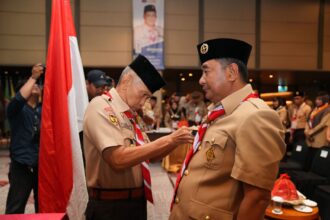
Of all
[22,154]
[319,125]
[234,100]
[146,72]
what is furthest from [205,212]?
[319,125]

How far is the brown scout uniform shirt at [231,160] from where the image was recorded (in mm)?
1148

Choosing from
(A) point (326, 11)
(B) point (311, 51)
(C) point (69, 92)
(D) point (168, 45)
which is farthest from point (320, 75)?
(C) point (69, 92)

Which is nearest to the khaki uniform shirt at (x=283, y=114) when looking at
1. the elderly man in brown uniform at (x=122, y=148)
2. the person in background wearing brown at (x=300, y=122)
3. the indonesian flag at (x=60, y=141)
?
the person in background wearing brown at (x=300, y=122)

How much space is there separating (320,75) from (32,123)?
10150 mm

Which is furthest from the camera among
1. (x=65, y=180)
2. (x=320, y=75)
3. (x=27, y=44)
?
(x=320, y=75)

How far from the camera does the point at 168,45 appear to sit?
363 inches

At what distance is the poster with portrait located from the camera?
8703 millimetres

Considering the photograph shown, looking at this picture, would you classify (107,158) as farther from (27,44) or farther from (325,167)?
(27,44)

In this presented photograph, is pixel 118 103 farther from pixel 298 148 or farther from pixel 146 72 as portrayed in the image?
pixel 298 148

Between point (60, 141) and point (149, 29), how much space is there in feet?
22.8

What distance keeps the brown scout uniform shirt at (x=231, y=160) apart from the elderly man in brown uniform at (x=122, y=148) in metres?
0.18

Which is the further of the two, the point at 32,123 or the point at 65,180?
the point at 32,123

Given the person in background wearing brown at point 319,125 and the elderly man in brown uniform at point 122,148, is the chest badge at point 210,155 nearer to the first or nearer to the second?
the elderly man in brown uniform at point 122,148

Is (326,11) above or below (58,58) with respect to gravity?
above
